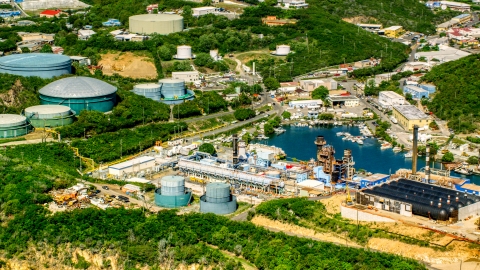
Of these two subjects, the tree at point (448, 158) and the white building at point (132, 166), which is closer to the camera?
the white building at point (132, 166)

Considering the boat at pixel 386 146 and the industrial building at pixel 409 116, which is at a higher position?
the industrial building at pixel 409 116

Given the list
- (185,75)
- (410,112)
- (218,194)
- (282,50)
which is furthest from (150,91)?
(218,194)

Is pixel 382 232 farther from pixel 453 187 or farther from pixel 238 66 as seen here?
pixel 238 66

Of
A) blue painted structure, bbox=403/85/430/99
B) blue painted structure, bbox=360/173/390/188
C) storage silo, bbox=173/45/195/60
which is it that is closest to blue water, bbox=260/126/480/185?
blue painted structure, bbox=360/173/390/188

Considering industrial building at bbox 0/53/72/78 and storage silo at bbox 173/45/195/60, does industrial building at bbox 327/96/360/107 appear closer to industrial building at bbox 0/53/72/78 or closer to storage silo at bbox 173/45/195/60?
storage silo at bbox 173/45/195/60

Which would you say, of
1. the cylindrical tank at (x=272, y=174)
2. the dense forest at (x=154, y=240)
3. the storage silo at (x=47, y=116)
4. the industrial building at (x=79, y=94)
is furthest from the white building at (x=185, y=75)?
the dense forest at (x=154, y=240)

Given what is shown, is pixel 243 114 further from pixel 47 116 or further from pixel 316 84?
pixel 47 116

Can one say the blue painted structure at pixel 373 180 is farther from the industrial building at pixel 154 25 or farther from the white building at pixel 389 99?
the industrial building at pixel 154 25

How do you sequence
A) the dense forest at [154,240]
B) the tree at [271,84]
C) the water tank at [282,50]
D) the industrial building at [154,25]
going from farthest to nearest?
the industrial building at [154,25] < the water tank at [282,50] < the tree at [271,84] < the dense forest at [154,240]
